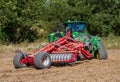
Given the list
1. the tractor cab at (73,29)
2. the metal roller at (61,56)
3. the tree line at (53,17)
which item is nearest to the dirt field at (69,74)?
the metal roller at (61,56)

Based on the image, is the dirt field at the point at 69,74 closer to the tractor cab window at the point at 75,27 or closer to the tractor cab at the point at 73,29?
the tractor cab at the point at 73,29

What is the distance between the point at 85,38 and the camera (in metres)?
14.6

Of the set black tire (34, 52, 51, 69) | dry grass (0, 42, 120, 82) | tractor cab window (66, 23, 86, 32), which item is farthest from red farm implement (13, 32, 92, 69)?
tractor cab window (66, 23, 86, 32)

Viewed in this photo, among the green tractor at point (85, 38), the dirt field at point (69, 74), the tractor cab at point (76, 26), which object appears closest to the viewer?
the dirt field at point (69, 74)

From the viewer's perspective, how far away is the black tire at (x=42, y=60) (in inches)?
478

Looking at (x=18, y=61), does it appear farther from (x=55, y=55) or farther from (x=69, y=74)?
(x=69, y=74)

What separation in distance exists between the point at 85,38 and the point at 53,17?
695 inches

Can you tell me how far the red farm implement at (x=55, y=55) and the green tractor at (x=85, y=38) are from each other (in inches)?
16.5

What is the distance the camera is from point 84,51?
1391cm

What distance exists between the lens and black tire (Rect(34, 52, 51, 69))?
12131 millimetres

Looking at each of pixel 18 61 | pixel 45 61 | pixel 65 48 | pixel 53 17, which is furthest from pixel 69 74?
pixel 53 17

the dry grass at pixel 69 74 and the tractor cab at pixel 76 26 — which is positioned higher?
the tractor cab at pixel 76 26

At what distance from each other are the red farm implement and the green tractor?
419 mm

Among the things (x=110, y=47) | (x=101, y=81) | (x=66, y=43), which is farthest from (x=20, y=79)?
(x=110, y=47)
